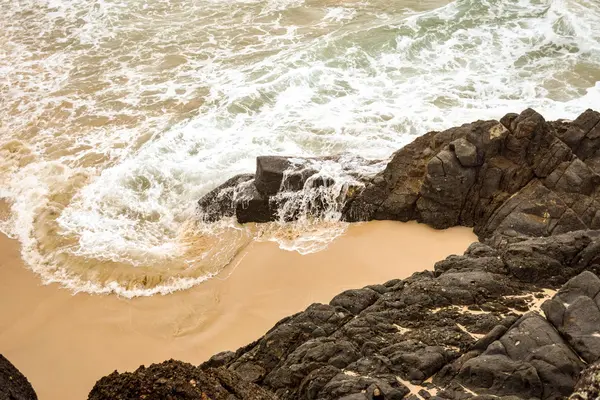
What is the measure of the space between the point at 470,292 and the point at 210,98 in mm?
10205

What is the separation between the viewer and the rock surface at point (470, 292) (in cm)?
551

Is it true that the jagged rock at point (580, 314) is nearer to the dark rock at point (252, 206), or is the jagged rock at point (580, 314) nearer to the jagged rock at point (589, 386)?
the jagged rock at point (589, 386)

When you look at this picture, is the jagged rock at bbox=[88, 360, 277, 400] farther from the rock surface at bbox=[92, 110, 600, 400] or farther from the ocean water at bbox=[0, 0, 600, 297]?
the ocean water at bbox=[0, 0, 600, 297]

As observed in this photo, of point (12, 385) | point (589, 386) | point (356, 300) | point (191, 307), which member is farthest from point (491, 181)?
point (12, 385)

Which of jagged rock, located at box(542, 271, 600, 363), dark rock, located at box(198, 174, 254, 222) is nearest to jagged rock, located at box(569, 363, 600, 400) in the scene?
jagged rock, located at box(542, 271, 600, 363)

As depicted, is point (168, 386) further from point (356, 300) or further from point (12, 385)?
point (356, 300)

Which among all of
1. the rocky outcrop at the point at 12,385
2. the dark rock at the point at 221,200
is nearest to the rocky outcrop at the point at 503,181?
the dark rock at the point at 221,200

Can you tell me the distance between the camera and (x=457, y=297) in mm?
6855

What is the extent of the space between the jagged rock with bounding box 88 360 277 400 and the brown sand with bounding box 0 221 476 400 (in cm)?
331

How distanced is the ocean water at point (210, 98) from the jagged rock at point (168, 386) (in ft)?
14.7

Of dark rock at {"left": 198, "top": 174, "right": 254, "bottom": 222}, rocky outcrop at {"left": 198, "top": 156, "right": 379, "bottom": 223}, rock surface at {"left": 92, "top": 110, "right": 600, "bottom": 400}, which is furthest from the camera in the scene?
dark rock at {"left": 198, "top": 174, "right": 254, "bottom": 222}

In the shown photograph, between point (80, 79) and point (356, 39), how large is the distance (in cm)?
834

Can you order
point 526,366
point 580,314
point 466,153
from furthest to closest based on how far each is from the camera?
point 466,153 < point 580,314 < point 526,366

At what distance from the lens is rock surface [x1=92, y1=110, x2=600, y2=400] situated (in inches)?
217
